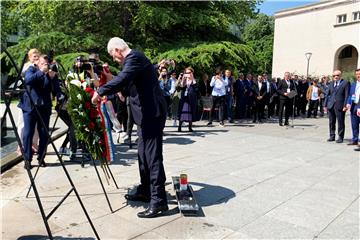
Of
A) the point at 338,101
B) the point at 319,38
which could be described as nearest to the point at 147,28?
the point at 338,101

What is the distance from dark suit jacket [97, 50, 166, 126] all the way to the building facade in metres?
36.4

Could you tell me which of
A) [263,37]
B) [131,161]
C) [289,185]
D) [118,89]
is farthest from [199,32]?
[263,37]

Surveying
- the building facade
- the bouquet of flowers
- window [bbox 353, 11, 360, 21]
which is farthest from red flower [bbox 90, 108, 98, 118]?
window [bbox 353, 11, 360, 21]

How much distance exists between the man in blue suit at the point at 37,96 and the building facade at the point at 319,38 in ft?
116

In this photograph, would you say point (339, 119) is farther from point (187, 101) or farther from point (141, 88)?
point (141, 88)

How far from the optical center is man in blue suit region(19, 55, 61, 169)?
5.81 meters

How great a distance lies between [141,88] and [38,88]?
2.63 m

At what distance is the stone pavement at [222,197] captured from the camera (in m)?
3.84

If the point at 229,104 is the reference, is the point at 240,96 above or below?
above

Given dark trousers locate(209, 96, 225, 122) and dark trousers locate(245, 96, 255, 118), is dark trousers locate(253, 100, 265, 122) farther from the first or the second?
dark trousers locate(209, 96, 225, 122)

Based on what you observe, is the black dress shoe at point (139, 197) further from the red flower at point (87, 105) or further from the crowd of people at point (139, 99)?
the red flower at point (87, 105)

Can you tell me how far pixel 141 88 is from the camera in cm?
420

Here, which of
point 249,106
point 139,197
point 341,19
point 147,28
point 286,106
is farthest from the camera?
point 341,19

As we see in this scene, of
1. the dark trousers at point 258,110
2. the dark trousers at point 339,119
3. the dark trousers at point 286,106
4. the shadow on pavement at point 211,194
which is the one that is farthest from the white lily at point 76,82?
the dark trousers at point 258,110
